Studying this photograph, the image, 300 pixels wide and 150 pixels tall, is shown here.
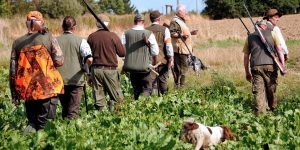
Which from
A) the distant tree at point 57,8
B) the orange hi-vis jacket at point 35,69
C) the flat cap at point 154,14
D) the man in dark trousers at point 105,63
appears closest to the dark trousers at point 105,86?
the man in dark trousers at point 105,63

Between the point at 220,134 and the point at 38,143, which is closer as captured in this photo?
the point at 38,143

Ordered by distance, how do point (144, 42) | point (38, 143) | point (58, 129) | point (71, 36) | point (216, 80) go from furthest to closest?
point (216, 80), point (144, 42), point (71, 36), point (58, 129), point (38, 143)

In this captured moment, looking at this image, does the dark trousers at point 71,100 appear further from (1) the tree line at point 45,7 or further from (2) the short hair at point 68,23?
(1) the tree line at point 45,7

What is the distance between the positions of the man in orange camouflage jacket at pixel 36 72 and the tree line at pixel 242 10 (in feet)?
168

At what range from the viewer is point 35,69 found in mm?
7066

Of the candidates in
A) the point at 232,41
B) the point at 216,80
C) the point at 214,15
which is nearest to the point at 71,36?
the point at 216,80

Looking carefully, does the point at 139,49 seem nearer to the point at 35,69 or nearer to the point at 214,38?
the point at 35,69

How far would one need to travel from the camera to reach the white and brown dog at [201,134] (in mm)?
6430

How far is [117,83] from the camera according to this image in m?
9.54

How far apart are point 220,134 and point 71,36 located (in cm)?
305

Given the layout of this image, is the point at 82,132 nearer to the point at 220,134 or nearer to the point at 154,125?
the point at 154,125

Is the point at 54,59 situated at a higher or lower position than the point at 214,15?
higher

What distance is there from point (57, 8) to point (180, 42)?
31.0 metres

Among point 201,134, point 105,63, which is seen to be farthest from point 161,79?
point 201,134
